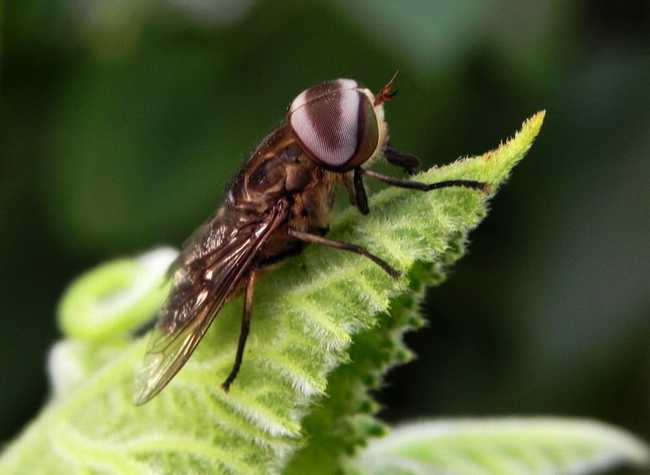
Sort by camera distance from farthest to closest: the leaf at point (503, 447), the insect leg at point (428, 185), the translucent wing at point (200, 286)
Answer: the leaf at point (503, 447)
the translucent wing at point (200, 286)
the insect leg at point (428, 185)

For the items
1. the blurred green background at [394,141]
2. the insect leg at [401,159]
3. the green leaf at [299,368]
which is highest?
the blurred green background at [394,141]

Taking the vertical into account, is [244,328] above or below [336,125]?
below

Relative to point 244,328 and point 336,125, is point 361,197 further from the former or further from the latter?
point 244,328

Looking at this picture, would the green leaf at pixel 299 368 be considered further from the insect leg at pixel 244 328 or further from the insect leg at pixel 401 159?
the insect leg at pixel 401 159

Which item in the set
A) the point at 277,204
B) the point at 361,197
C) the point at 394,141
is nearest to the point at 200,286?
the point at 277,204

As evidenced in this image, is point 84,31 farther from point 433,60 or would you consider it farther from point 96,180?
point 433,60

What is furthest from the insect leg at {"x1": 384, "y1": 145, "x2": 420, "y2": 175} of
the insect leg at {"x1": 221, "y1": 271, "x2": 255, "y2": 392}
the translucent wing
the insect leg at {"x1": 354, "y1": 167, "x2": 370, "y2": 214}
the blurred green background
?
the blurred green background

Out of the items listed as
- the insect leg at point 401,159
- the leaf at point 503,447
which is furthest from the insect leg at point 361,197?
the leaf at point 503,447
